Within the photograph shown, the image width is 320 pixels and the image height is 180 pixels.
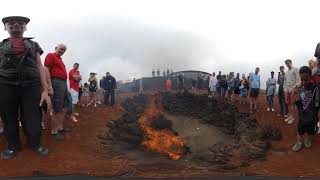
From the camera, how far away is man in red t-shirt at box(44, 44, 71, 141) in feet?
39.0

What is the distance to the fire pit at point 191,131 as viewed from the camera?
1330 cm

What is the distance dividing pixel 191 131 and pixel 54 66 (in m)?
8.67

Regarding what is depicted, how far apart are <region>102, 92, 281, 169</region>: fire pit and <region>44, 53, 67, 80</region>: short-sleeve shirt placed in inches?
118

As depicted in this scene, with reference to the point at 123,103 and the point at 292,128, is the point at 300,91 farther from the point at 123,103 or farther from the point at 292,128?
the point at 123,103

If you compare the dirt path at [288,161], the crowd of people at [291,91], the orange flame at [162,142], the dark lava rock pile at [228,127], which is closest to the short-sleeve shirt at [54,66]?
the orange flame at [162,142]

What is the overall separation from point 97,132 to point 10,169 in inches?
223

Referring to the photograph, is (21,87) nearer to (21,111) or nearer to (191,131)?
(21,111)

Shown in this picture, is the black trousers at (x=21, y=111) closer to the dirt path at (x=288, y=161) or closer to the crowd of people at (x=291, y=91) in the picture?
the dirt path at (x=288, y=161)

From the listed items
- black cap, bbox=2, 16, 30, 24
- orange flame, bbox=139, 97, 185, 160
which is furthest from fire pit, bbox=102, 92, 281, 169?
black cap, bbox=2, 16, 30, 24

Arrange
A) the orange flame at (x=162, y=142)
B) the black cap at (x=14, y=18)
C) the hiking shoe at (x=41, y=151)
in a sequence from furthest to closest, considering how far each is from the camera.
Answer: the orange flame at (x=162, y=142) < the hiking shoe at (x=41, y=151) < the black cap at (x=14, y=18)

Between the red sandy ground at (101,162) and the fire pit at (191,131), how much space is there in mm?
783

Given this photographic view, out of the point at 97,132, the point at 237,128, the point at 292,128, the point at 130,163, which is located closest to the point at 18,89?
the point at 130,163

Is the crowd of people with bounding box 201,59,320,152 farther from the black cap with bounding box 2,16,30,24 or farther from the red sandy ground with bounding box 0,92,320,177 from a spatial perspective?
the black cap with bounding box 2,16,30,24

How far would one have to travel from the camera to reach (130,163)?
10742 mm
